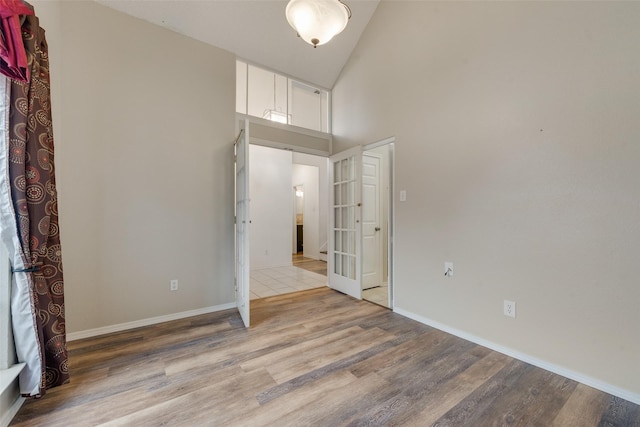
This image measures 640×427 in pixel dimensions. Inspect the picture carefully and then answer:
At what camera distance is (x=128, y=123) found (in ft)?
8.39

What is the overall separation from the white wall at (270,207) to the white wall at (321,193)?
793 millimetres

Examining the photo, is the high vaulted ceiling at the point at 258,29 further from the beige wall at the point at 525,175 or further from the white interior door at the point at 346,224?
the white interior door at the point at 346,224

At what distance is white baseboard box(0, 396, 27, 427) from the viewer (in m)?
1.35

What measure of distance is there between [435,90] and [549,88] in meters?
0.94

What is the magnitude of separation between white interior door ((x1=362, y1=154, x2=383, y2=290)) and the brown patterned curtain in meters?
3.16

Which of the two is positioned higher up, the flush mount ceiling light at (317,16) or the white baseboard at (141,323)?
the flush mount ceiling light at (317,16)

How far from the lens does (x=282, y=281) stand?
175 inches

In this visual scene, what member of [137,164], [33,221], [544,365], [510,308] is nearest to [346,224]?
[510,308]

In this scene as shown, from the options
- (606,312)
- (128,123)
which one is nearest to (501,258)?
(606,312)

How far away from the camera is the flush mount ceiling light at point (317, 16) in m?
1.81

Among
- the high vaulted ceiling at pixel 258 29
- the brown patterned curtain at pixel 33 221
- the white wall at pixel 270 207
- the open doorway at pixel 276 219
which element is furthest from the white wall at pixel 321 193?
the brown patterned curtain at pixel 33 221

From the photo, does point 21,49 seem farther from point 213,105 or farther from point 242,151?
point 213,105

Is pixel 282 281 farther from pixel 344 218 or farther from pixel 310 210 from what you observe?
pixel 310 210

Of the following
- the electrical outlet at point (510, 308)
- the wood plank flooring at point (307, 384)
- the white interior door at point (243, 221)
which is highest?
the white interior door at point (243, 221)
